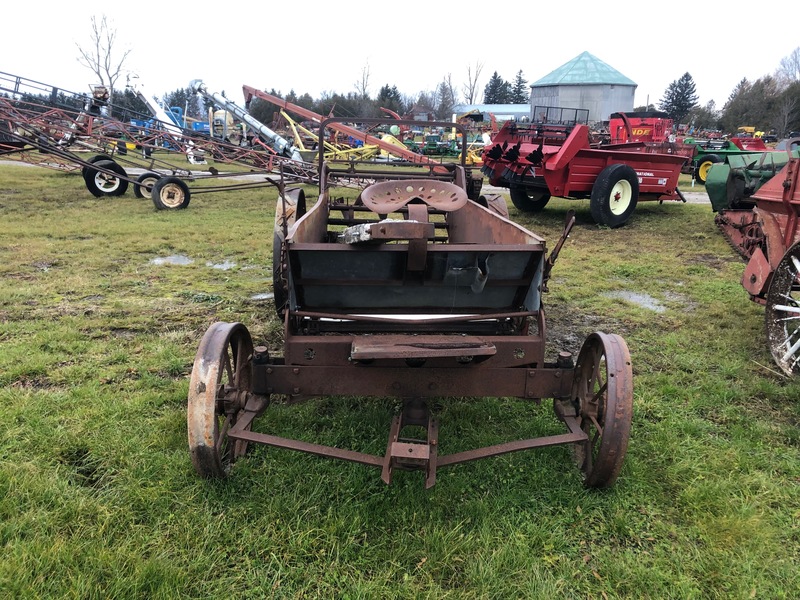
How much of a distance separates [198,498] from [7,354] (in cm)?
230

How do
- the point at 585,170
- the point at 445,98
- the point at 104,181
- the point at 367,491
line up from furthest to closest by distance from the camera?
the point at 445,98
the point at 104,181
the point at 585,170
the point at 367,491

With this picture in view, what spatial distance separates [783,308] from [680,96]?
64779 millimetres

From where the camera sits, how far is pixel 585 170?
356 inches

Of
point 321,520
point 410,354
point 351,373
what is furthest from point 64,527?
point 410,354

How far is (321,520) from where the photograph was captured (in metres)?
2.33

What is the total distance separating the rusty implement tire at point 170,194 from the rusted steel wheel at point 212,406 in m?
8.81

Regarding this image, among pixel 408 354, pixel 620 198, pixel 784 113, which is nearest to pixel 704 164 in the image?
pixel 620 198

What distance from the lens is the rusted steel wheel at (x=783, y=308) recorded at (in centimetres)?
360

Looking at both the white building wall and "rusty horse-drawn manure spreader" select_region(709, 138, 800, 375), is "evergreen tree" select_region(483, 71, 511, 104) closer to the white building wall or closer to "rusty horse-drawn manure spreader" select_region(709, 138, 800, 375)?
the white building wall

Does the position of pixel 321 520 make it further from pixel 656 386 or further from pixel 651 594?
pixel 656 386

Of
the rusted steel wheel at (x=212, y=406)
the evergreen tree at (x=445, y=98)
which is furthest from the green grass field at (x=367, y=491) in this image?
the evergreen tree at (x=445, y=98)

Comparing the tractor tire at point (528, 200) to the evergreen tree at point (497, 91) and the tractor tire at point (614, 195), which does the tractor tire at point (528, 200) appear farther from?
the evergreen tree at point (497, 91)

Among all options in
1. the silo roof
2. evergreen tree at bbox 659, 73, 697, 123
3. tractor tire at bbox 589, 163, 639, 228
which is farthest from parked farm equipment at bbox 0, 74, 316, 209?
evergreen tree at bbox 659, 73, 697, 123

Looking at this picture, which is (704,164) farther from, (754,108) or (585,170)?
(754,108)
